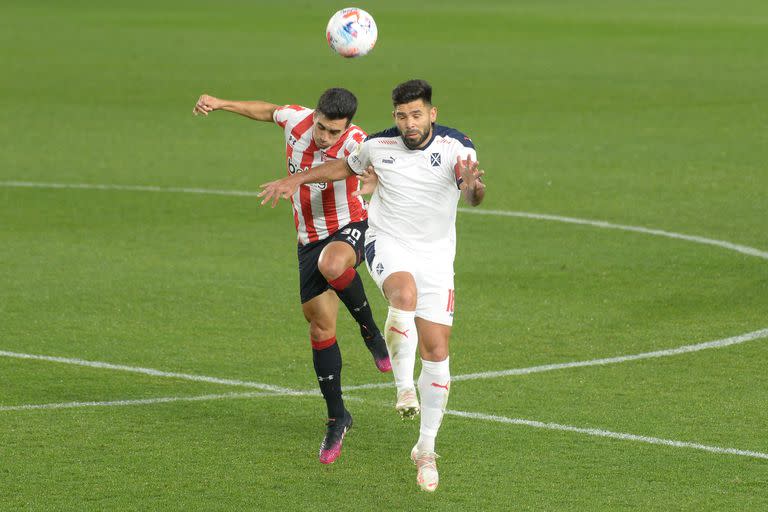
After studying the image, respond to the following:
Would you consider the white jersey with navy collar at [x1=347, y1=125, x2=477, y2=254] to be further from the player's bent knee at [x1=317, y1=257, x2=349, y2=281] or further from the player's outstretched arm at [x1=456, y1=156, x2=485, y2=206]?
the player's bent knee at [x1=317, y1=257, x2=349, y2=281]

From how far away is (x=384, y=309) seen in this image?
40.7 ft

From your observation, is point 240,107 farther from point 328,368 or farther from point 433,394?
point 433,394

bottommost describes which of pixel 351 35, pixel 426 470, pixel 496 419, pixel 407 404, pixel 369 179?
pixel 496 419

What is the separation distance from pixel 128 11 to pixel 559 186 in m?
34.4

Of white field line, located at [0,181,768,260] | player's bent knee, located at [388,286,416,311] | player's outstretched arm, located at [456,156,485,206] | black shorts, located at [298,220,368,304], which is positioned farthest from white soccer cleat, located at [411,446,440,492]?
white field line, located at [0,181,768,260]

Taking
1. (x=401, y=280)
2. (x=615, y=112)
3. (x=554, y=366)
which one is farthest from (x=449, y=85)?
(x=401, y=280)

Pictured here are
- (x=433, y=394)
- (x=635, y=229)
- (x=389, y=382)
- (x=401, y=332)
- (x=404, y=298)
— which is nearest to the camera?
(x=433, y=394)

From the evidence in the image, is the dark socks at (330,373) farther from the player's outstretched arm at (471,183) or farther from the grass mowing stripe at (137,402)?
the player's outstretched arm at (471,183)

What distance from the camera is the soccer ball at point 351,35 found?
1023 cm

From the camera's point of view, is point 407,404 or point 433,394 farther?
point 407,404

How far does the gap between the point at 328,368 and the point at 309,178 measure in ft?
3.76

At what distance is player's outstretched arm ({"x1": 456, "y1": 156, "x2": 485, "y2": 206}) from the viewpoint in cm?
820

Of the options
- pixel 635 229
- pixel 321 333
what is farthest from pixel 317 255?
pixel 635 229

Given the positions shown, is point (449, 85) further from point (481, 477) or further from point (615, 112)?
point (481, 477)
